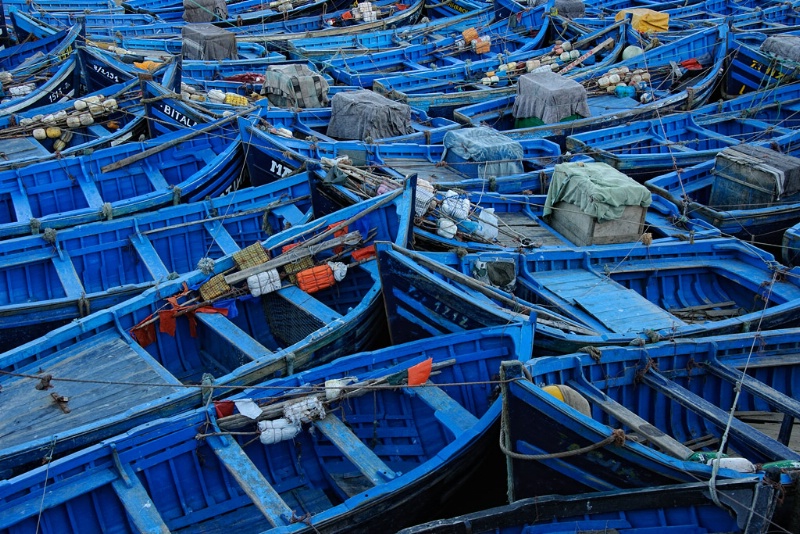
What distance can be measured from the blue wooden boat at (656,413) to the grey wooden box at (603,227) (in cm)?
330

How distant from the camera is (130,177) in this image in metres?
15.7

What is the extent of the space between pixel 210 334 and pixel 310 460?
2.54 m

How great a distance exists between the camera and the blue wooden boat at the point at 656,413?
832 cm

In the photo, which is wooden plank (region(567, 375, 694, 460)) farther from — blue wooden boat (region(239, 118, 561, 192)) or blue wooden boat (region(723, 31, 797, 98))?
blue wooden boat (region(723, 31, 797, 98))

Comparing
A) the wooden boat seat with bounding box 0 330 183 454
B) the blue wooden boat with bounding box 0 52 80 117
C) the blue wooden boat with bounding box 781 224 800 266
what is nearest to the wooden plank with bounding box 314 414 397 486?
the wooden boat seat with bounding box 0 330 183 454

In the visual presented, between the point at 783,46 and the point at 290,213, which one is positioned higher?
the point at 783,46

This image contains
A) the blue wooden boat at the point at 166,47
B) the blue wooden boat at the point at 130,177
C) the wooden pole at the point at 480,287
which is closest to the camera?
the wooden pole at the point at 480,287

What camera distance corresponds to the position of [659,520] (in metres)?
8.17

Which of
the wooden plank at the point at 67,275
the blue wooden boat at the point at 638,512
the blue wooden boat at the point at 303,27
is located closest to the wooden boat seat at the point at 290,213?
the wooden plank at the point at 67,275

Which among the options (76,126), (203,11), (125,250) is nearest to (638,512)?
(125,250)

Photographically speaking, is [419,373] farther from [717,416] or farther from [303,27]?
[303,27]

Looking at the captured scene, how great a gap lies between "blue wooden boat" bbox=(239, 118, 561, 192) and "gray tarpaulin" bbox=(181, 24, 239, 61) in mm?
7675

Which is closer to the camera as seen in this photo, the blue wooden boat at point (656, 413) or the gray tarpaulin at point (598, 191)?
the blue wooden boat at point (656, 413)

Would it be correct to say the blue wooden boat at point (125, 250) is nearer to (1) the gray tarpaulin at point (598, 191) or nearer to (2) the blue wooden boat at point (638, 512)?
(1) the gray tarpaulin at point (598, 191)
